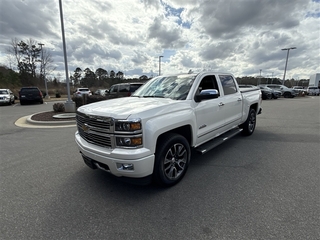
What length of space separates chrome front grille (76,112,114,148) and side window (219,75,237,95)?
307 cm

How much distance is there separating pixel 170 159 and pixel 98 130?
1.23 metres

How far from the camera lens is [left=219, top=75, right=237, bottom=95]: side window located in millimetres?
4520

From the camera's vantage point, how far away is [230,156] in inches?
169

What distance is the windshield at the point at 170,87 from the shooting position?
11.7 feet

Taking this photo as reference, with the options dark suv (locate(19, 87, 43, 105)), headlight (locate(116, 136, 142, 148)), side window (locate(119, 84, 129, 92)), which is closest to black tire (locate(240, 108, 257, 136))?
headlight (locate(116, 136, 142, 148))

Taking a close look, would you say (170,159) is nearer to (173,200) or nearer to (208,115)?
(173,200)

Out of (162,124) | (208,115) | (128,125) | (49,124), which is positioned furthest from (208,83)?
(49,124)

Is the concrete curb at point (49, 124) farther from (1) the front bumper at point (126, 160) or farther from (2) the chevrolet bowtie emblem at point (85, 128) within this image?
(1) the front bumper at point (126, 160)

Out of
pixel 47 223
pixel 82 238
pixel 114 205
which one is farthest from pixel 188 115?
pixel 47 223

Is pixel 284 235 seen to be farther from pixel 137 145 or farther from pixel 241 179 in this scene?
pixel 137 145

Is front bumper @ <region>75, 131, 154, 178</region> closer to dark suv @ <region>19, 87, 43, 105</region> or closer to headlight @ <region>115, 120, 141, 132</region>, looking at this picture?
headlight @ <region>115, 120, 141, 132</region>

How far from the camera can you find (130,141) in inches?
98.5

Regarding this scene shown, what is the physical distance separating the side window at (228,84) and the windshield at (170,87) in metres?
1.04

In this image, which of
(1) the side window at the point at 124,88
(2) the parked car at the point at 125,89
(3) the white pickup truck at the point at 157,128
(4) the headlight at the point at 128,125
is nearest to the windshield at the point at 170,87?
(3) the white pickup truck at the point at 157,128
